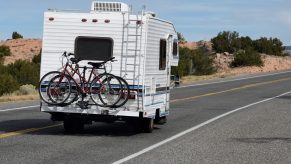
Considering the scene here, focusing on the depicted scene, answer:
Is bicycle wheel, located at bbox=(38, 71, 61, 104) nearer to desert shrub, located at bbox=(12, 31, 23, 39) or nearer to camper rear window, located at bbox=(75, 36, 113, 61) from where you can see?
camper rear window, located at bbox=(75, 36, 113, 61)

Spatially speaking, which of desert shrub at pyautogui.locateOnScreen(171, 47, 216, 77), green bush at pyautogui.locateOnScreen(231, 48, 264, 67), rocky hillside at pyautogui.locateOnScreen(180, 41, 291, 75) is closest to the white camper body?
desert shrub at pyautogui.locateOnScreen(171, 47, 216, 77)

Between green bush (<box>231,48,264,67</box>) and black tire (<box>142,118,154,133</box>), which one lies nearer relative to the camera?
black tire (<box>142,118,154,133</box>)

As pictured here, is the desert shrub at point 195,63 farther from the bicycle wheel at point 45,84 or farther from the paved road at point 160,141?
the bicycle wheel at point 45,84

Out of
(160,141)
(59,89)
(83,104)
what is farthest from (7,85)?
(160,141)

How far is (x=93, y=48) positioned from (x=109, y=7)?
1087 millimetres

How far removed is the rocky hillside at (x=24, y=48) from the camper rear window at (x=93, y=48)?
72.2m

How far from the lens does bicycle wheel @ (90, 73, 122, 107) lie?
13.9m

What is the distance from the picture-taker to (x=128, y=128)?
53.9 ft

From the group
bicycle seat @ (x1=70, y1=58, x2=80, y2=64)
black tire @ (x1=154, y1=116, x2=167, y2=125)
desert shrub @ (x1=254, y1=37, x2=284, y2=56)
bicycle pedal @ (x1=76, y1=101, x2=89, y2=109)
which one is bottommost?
black tire @ (x1=154, y1=116, x2=167, y2=125)

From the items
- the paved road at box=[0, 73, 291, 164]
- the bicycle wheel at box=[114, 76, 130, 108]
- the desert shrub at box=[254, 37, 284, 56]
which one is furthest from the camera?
the desert shrub at box=[254, 37, 284, 56]

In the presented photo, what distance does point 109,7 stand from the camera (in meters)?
14.5

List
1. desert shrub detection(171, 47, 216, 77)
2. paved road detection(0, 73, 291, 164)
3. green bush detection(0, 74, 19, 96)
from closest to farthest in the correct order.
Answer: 1. paved road detection(0, 73, 291, 164)
2. green bush detection(0, 74, 19, 96)
3. desert shrub detection(171, 47, 216, 77)

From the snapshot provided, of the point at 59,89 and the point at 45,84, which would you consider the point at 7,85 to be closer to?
the point at 45,84

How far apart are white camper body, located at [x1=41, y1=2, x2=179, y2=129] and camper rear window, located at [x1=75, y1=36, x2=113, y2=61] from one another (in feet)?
0.30
